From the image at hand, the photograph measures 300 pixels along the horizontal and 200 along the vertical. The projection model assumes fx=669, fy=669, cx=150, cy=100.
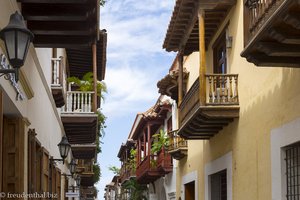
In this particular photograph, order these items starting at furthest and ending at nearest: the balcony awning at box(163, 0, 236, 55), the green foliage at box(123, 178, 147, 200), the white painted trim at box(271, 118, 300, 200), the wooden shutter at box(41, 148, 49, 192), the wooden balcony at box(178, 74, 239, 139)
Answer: the green foliage at box(123, 178, 147, 200) < the balcony awning at box(163, 0, 236, 55) < the wooden balcony at box(178, 74, 239, 139) < the wooden shutter at box(41, 148, 49, 192) < the white painted trim at box(271, 118, 300, 200)

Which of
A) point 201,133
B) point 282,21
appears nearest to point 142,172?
point 201,133

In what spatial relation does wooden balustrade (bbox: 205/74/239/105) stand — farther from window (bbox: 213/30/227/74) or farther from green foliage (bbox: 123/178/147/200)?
green foliage (bbox: 123/178/147/200)

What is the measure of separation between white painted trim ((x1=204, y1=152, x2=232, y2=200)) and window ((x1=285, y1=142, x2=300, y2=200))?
13.6ft

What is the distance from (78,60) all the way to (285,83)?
13766 mm

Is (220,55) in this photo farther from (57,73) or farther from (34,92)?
(34,92)

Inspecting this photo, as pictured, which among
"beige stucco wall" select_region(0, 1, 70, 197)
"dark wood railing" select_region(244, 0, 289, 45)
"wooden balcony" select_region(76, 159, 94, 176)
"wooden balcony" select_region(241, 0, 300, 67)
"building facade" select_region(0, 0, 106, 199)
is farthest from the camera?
"wooden balcony" select_region(76, 159, 94, 176)

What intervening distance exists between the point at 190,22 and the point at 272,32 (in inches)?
331

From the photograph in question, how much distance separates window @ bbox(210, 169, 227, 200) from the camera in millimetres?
17328

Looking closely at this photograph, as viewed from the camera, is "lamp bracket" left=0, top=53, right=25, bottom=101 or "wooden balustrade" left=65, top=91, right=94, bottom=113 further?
"wooden balustrade" left=65, top=91, right=94, bottom=113

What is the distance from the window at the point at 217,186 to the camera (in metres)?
17.3

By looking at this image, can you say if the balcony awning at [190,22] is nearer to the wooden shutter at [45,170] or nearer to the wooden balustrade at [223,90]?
the wooden balustrade at [223,90]

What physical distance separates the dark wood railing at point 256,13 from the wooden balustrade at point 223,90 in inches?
183

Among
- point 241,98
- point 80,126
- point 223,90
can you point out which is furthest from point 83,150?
point 241,98

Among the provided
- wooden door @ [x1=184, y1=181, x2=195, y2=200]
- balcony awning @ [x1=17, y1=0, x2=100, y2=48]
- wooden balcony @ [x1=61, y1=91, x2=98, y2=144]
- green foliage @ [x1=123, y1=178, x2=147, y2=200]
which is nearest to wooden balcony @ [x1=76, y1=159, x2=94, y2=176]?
green foliage @ [x1=123, y1=178, x2=147, y2=200]
